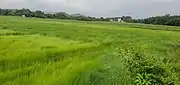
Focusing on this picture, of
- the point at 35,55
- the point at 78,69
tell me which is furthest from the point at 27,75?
the point at 35,55

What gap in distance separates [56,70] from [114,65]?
177 centimetres

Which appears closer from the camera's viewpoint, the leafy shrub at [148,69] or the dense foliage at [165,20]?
the leafy shrub at [148,69]

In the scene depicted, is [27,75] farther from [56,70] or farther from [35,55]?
[35,55]

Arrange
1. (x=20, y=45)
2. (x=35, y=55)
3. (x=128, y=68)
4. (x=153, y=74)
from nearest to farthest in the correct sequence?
(x=153, y=74)
(x=128, y=68)
(x=35, y=55)
(x=20, y=45)

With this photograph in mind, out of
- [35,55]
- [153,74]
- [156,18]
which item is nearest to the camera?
[153,74]

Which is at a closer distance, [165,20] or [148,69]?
[148,69]

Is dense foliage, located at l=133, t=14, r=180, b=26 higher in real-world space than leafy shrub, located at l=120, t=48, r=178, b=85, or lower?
lower

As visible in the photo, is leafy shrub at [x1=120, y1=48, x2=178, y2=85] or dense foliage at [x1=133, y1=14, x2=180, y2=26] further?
dense foliage at [x1=133, y1=14, x2=180, y2=26]

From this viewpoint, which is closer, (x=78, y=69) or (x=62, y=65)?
(x=78, y=69)

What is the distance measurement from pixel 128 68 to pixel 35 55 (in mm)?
4960

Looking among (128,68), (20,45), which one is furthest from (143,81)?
→ (20,45)

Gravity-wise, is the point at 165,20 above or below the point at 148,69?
below

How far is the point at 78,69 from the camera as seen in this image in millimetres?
8602

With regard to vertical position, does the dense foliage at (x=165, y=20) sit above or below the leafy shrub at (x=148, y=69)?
below
